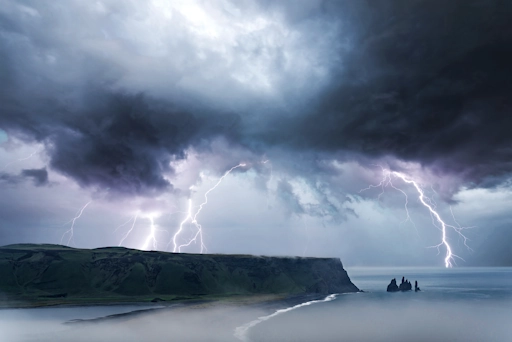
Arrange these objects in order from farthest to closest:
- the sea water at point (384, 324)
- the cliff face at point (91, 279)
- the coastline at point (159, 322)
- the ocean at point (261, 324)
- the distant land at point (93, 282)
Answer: the cliff face at point (91, 279)
the distant land at point (93, 282)
the sea water at point (384, 324)
the ocean at point (261, 324)
the coastline at point (159, 322)

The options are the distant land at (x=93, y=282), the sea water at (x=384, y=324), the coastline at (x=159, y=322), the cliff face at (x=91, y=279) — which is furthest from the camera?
the cliff face at (x=91, y=279)

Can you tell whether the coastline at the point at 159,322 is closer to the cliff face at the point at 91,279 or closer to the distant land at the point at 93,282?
the distant land at the point at 93,282

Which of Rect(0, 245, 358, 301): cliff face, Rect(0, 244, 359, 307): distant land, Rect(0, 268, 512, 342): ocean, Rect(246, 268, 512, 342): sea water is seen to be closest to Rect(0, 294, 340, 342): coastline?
Rect(0, 268, 512, 342): ocean

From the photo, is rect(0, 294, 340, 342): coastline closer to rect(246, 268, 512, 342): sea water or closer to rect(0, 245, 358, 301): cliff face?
rect(246, 268, 512, 342): sea water

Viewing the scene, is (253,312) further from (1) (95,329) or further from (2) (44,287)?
(2) (44,287)

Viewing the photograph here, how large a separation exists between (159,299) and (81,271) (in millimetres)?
51288

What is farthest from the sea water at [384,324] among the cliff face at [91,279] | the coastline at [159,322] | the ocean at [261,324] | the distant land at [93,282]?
the cliff face at [91,279]

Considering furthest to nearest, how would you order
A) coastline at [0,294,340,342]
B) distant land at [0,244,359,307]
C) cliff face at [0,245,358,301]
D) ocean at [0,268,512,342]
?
cliff face at [0,245,358,301] → distant land at [0,244,359,307] → ocean at [0,268,512,342] → coastline at [0,294,340,342]

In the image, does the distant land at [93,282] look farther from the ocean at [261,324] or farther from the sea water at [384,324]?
the sea water at [384,324]

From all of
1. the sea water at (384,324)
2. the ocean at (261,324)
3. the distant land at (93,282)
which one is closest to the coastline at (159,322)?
the ocean at (261,324)

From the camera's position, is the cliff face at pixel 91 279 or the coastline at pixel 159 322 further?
the cliff face at pixel 91 279

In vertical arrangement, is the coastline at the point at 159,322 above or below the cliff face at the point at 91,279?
below

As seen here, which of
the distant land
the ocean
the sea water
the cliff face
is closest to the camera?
the ocean

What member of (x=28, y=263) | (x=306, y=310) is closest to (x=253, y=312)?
(x=306, y=310)
